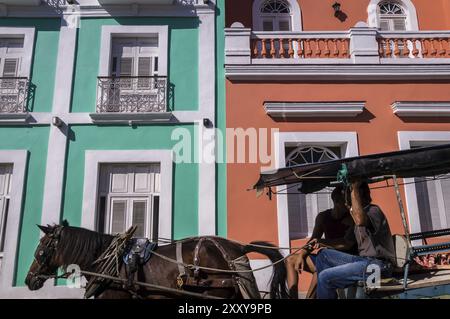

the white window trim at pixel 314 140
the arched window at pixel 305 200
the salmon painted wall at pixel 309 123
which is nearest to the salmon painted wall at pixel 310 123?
the salmon painted wall at pixel 309 123

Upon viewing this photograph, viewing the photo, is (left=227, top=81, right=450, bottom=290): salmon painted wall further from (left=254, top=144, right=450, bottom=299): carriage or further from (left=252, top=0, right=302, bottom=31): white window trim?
(left=254, top=144, right=450, bottom=299): carriage

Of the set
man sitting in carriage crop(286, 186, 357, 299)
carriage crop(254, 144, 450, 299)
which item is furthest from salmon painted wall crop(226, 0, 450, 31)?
carriage crop(254, 144, 450, 299)

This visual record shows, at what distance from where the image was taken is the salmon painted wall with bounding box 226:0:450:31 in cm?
1038

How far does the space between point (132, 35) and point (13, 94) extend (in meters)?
2.51

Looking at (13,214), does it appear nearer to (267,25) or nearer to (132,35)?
(132,35)

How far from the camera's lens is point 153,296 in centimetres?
538

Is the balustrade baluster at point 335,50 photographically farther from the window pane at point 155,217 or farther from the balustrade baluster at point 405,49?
the window pane at point 155,217

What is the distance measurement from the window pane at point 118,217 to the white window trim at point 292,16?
5.09 meters

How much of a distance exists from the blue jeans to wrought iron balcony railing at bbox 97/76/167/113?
4.49 metres

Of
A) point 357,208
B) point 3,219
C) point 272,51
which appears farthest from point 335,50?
point 3,219

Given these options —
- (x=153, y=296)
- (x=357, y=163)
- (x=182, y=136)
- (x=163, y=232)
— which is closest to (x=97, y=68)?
(x=182, y=136)

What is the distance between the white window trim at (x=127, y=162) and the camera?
7.82 m

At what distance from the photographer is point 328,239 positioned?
224 inches
